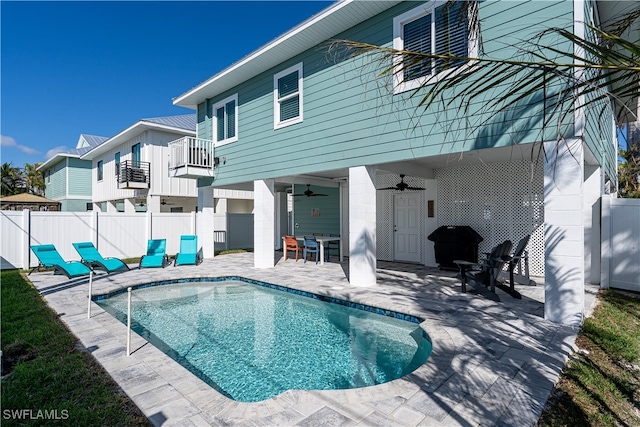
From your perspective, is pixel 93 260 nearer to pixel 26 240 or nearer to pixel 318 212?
pixel 26 240

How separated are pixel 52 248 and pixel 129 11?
294 inches

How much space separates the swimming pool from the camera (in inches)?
164

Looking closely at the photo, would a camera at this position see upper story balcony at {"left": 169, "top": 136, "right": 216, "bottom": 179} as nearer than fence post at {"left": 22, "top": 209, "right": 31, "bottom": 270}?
No

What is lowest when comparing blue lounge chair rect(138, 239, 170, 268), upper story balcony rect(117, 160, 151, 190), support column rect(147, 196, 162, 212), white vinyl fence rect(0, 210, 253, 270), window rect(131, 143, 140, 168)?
blue lounge chair rect(138, 239, 170, 268)

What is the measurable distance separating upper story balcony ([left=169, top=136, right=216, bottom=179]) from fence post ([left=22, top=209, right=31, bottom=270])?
4.57m

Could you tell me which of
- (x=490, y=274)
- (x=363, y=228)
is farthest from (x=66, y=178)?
(x=490, y=274)

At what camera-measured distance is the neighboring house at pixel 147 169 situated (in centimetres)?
1712

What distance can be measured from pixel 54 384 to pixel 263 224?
7534 mm

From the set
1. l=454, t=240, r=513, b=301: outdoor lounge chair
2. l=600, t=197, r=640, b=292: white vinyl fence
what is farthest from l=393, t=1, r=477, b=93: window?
l=600, t=197, r=640, b=292: white vinyl fence

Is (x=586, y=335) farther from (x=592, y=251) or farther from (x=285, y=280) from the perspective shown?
(x=285, y=280)

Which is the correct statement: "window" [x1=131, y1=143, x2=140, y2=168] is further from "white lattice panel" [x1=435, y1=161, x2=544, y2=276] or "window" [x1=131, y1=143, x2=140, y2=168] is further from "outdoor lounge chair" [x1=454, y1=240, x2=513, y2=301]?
"outdoor lounge chair" [x1=454, y1=240, x2=513, y2=301]

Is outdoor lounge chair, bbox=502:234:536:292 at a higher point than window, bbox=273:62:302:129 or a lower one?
lower

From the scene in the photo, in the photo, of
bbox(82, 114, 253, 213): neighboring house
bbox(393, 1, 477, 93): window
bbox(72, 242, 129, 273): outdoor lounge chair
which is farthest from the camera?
bbox(82, 114, 253, 213): neighboring house

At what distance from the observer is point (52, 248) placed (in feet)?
31.5
